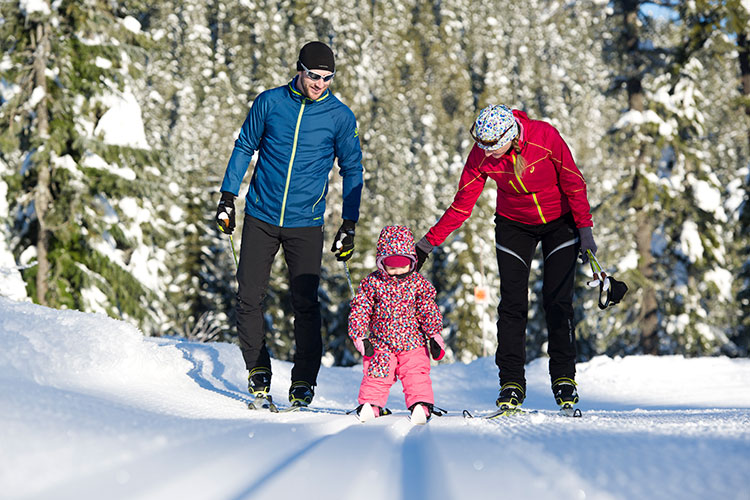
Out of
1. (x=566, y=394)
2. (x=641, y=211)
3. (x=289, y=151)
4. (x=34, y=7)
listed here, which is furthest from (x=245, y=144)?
(x=641, y=211)

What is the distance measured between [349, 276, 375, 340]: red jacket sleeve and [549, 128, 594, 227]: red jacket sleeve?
56.8 inches

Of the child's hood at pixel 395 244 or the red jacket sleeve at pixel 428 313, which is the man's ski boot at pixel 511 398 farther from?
the child's hood at pixel 395 244

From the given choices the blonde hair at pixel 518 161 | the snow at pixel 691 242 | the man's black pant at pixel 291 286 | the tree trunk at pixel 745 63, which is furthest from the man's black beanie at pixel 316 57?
the snow at pixel 691 242

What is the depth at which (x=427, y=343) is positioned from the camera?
4.67 m

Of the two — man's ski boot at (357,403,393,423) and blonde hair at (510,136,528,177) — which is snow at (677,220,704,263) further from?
man's ski boot at (357,403,393,423)

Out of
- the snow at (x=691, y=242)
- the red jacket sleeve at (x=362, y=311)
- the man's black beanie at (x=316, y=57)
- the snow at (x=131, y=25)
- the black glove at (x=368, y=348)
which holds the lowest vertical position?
the snow at (x=691, y=242)

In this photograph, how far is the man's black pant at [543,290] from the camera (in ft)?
14.7

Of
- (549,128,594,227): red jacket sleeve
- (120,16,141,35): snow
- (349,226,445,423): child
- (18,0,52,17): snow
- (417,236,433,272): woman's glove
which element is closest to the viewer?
(549,128,594,227): red jacket sleeve

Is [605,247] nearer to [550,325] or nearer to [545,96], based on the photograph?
[550,325]

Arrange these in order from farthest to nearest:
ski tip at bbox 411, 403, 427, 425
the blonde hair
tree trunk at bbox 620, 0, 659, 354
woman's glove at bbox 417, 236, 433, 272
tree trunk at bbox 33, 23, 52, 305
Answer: tree trunk at bbox 620, 0, 659, 354
tree trunk at bbox 33, 23, 52, 305
woman's glove at bbox 417, 236, 433, 272
the blonde hair
ski tip at bbox 411, 403, 427, 425

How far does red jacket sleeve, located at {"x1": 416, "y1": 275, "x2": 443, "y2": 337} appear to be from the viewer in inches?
180

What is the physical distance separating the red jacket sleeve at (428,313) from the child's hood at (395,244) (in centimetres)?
21

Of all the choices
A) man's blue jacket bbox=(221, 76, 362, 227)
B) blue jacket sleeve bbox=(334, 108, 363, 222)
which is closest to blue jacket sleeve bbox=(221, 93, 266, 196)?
→ man's blue jacket bbox=(221, 76, 362, 227)

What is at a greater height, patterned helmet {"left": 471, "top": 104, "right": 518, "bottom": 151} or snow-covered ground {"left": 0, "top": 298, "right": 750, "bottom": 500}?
patterned helmet {"left": 471, "top": 104, "right": 518, "bottom": 151}
